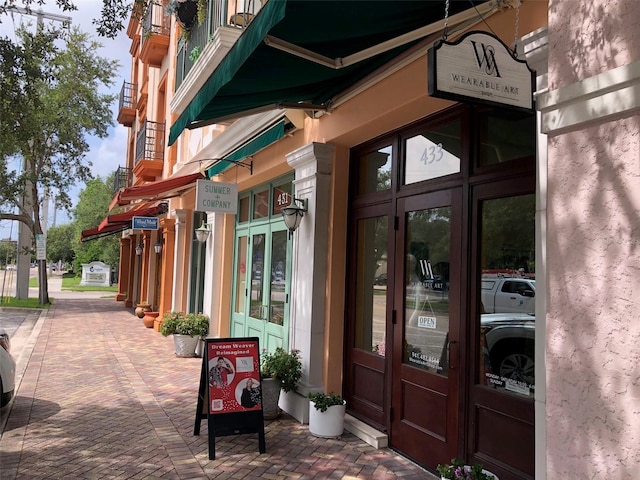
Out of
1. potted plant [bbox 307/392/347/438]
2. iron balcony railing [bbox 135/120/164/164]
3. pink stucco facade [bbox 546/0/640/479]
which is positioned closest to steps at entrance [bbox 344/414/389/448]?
potted plant [bbox 307/392/347/438]

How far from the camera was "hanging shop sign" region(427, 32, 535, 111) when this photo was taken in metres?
2.82

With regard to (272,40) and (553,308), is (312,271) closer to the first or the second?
(272,40)

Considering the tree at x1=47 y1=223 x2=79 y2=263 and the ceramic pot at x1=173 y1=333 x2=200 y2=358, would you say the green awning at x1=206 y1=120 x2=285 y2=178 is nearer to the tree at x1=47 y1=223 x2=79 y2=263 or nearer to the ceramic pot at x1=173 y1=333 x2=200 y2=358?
the ceramic pot at x1=173 y1=333 x2=200 y2=358

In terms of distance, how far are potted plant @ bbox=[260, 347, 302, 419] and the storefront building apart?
17cm

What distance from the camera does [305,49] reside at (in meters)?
4.05

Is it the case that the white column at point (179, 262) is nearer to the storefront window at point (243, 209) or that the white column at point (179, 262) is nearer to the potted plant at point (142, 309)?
the storefront window at point (243, 209)

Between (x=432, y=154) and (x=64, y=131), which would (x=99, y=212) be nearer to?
(x=64, y=131)

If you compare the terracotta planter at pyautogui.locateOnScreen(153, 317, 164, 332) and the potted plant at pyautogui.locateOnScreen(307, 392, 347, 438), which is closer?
the potted plant at pyautogui.locateOnScreen(307, 392, 347, 438)

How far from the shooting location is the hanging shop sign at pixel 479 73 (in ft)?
9.26

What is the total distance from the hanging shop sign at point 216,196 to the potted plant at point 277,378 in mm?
3386

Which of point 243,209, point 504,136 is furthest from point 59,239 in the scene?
point 504,136

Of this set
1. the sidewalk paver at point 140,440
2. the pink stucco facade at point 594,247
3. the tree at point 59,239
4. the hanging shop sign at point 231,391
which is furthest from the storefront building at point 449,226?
the tree at point 59,239

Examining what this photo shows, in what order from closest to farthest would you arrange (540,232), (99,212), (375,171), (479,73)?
1. (479,73)
2. (540,232)
3. (375,171)
4. (99,212)

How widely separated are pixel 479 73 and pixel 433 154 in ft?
6.18
